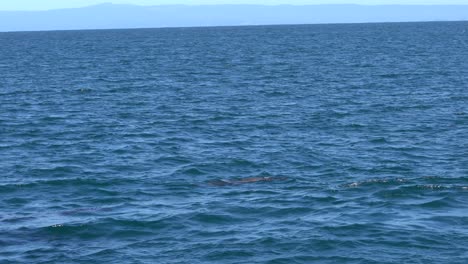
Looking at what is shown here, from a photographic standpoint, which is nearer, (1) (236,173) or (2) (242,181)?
(2) (242,181)

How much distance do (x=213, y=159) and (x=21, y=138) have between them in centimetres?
1077

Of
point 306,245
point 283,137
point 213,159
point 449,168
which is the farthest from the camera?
point 283,137

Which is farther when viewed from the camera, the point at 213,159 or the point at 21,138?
the point at 21,138

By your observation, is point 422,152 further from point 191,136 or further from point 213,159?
point 191,136

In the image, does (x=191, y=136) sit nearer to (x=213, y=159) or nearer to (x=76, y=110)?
(x=213, y=159)

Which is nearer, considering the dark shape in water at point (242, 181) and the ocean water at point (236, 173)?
the ocean water at point (236, 173)

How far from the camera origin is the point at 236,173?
29969 millimetres

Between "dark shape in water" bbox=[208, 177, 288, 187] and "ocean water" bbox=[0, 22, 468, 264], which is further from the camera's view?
"dark shape in water" bbox=[208, 177, 288, 187]

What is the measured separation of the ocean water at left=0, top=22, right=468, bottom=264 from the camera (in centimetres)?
2138

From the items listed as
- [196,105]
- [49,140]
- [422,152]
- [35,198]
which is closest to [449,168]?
[422,152]

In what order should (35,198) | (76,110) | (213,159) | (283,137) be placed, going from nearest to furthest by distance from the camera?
(35,198) → (213,159) → (283,137) → (76,110)

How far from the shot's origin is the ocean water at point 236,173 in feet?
70.1

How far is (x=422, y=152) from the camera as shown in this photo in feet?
108

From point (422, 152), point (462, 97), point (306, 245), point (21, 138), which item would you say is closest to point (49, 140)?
point (21, 138)
